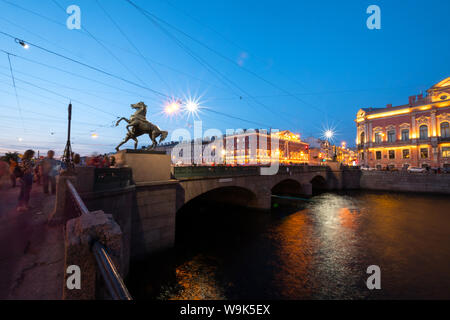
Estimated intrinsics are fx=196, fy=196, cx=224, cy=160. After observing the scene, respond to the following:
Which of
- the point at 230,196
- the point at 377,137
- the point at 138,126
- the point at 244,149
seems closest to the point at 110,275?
the point at 138,126

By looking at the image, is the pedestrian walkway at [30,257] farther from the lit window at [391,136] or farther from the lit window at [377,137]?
the lit window at [377,137]

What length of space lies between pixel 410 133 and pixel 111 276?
5859 centimetres

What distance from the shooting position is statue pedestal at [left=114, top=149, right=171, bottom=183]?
873 cm

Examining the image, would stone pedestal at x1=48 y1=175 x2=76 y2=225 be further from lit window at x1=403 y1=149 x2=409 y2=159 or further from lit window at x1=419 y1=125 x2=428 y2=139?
lit window at x1=419 y1=125 x2=428 y2=139

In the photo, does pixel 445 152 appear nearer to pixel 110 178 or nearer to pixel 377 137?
pixel 377 137

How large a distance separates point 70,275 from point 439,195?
142 feet

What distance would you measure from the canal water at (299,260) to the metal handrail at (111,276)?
638 cm

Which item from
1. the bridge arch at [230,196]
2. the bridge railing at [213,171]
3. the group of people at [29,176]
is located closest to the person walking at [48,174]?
the group of people at [29,176]

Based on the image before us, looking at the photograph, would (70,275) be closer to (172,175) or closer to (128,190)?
(128,190)

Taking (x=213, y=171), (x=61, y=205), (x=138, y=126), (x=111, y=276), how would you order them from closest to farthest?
(x=111, y=276) < (x=61, y=205) < (x=138, y=126) < (x=213, y=171)

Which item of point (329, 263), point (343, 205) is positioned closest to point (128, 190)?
point (329, 263)

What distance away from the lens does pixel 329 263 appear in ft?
30.4

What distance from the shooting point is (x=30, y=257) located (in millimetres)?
3080
